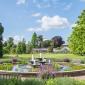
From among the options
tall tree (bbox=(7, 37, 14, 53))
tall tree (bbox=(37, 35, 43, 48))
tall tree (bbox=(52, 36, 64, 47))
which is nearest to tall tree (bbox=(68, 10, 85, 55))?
tall tree (bbox=(7, 37, 14, 53))

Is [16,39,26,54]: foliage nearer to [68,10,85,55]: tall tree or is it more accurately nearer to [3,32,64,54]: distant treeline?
[3,32,64,54]: distant treeline

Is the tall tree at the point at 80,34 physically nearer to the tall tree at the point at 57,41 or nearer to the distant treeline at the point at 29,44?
the distant treeline at the point at 29,44

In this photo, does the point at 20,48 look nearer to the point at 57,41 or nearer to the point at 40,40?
the point at 40,40

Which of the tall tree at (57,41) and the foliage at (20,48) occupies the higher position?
the tall tree at (57,41)

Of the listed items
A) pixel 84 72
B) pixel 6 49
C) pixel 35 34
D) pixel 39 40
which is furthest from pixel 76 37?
pixel 39 40

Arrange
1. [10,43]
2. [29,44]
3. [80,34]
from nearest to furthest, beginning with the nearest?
[80,34] < [10,43] < [29,44]

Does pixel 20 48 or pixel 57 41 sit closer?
pixel 20 48

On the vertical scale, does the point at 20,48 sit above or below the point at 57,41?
below

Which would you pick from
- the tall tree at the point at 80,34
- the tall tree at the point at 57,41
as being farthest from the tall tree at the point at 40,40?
the tall tree at the point at 80,34

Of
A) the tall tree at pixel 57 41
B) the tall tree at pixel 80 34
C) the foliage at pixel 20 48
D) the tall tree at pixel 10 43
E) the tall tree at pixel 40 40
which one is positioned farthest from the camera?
the tall tree at pixel 57 41

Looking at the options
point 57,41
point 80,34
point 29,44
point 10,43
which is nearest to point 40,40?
point 57,41

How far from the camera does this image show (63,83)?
925cm

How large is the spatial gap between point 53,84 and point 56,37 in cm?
13023

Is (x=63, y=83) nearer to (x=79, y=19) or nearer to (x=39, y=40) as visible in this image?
(x=79, y=19)
